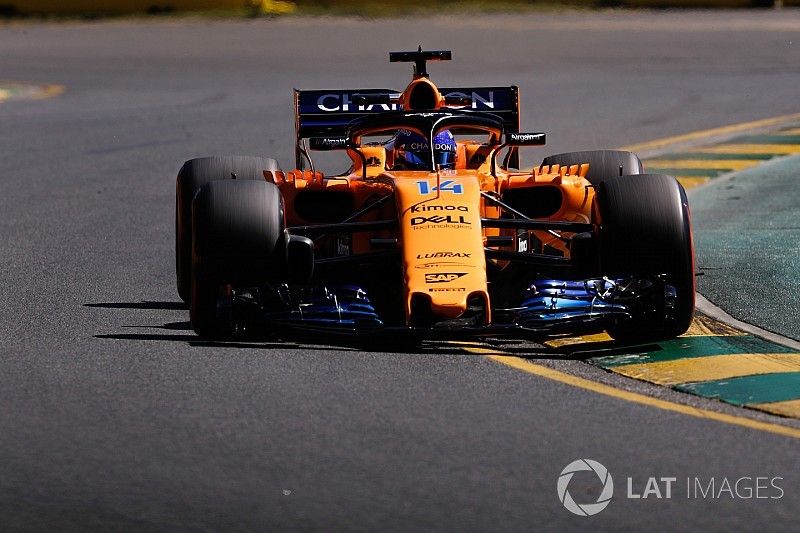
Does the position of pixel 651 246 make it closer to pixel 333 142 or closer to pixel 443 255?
pixel 443 255

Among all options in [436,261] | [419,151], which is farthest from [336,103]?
[436,261]

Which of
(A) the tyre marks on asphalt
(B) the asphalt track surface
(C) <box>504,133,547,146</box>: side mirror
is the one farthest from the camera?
(A) the tyre marks on asphalt

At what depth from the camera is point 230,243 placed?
8.42 meters

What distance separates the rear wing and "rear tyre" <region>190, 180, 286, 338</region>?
2.72 m

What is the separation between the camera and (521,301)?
28.5 ft

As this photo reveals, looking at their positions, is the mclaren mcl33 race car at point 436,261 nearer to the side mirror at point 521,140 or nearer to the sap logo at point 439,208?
the sap logo at point 439,208

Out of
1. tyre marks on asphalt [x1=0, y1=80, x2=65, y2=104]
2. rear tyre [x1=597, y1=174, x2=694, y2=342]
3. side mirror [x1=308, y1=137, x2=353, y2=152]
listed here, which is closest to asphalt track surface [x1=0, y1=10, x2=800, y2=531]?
rear tyre [x1=597, y1=174, x2=694, y2=342]

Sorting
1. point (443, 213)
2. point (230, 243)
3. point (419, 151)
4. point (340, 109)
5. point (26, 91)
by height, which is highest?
point (340, 109)

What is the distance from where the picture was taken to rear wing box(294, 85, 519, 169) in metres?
11.3

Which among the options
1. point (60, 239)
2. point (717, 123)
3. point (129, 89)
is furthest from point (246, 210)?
point (129, 89)

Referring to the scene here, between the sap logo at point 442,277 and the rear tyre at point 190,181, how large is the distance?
189 cm

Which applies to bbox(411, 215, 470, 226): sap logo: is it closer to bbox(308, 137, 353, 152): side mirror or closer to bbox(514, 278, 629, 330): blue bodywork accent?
bbox(514, 278, 629, 330): blue bodywork accent

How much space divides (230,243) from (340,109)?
3.11m

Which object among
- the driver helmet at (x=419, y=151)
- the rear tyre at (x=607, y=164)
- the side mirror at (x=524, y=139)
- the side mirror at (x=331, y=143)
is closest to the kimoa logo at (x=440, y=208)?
the driver helmet at (x=419, y=151)
